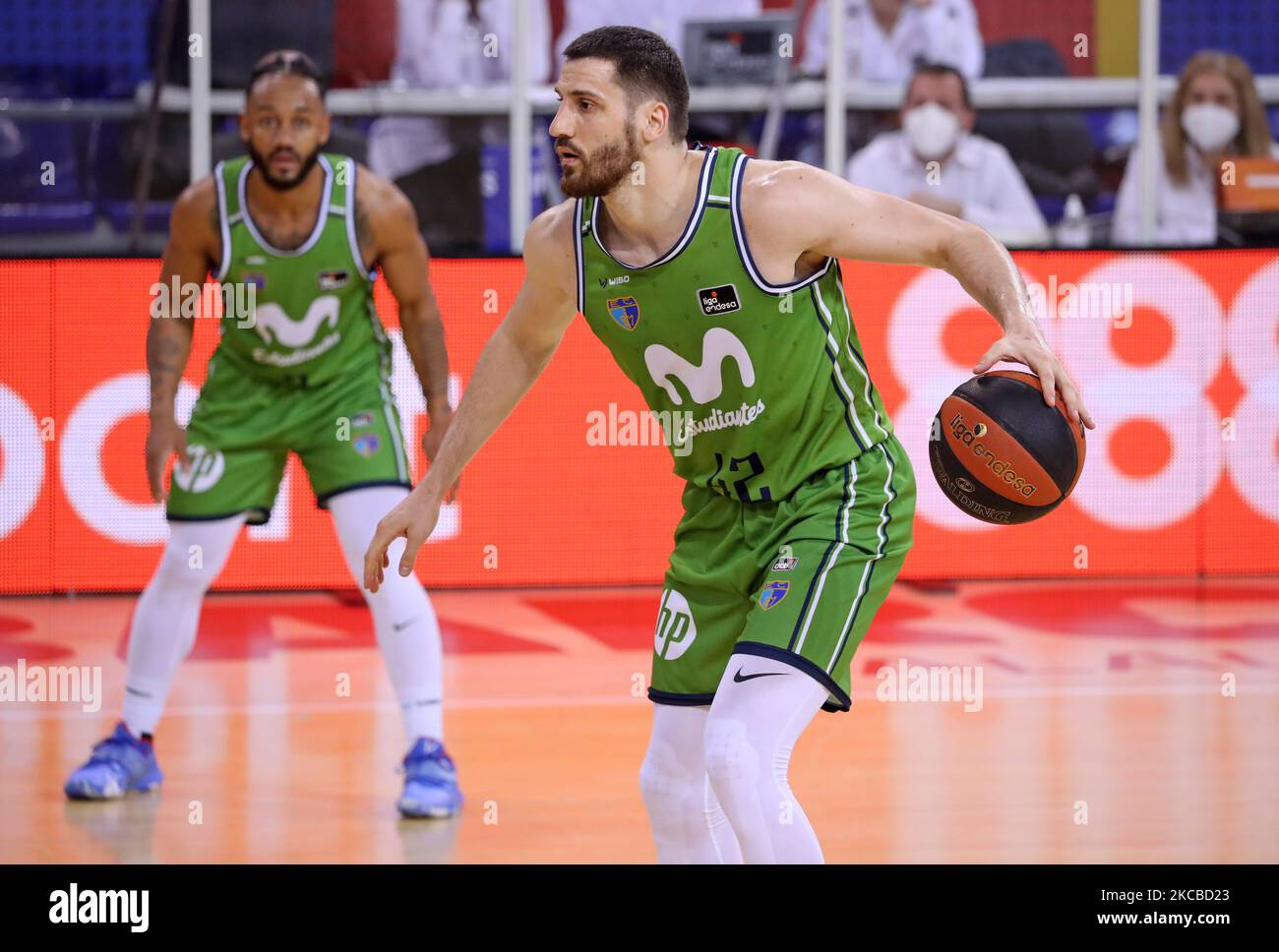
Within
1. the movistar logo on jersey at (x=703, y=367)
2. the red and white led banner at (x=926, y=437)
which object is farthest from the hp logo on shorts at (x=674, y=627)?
the red and white led banner at (x=926, y=437)

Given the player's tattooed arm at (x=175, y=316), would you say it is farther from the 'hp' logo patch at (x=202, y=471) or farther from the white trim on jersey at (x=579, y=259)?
the white trim on jersey at (x=579, y=259)

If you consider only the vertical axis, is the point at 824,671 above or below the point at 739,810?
above

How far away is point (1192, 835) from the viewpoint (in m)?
4.87

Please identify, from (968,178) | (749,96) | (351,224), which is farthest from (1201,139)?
(351,224)

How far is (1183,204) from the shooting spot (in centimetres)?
922

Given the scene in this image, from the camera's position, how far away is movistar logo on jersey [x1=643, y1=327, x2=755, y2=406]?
12.0 ft

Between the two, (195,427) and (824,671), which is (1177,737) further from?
→ (195,427)

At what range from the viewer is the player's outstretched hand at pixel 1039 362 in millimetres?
3211

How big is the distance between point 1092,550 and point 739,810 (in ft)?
19.0

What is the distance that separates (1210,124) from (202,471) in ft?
19.2

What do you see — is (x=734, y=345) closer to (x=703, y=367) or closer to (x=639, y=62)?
(x=703, y=367)

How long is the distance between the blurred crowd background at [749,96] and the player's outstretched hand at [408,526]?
209 inches

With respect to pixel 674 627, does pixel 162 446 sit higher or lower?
higher

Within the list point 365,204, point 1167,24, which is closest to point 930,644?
point 365,204
